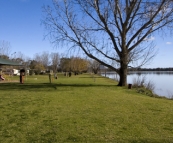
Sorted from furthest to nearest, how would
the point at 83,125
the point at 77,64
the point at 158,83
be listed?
the point at 77,64 → the point at 158,83 → the point at 83,125

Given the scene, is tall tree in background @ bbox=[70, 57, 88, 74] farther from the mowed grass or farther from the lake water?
the mowed grass

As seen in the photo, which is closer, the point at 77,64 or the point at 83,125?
the point at 83,125

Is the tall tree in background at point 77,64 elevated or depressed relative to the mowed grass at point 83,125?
elevated

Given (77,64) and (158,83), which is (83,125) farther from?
(77,64)

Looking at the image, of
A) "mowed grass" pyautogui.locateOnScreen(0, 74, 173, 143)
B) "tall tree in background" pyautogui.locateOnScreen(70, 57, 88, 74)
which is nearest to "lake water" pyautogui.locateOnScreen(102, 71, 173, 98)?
"mowed grass" pyautogui.locateOnScreen(0, 74, 173, 143)

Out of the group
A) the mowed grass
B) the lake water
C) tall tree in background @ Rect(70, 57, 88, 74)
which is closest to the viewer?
the mowed grass

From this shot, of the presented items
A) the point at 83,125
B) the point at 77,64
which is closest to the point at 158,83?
the point at 83,125

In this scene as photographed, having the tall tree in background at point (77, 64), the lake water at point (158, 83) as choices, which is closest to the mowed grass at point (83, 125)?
the lake water at point (158, 83)

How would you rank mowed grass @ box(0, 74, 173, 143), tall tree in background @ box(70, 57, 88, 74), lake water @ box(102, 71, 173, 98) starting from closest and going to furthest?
1. mowed grass @ box(0, 74, 173, 143)
2. lake water @ box(102, 71, 173, 98)
3. tall tree in background @ box(70, 57, 88, 74)

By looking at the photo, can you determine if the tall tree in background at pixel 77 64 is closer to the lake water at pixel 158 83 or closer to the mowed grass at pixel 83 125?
the lake water at pixel 158 83

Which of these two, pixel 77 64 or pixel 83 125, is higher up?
pixel 77 64

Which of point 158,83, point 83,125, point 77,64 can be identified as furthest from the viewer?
point 77,64

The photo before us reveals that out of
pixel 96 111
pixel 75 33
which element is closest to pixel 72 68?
pixel 75 33

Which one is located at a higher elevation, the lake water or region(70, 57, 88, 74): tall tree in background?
region(70, 57, 88, 74): tall tree in background
